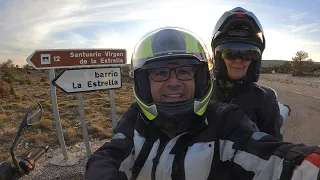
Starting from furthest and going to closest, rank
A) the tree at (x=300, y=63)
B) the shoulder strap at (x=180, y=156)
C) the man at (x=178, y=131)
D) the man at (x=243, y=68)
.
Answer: the tree at (x=300, y=63), the man at (x=243, y=68), the shoulder strap at (x=180, y=156), the man at (x=178, y=131)

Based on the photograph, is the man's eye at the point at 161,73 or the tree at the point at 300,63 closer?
the man's eye at the point at 161,73

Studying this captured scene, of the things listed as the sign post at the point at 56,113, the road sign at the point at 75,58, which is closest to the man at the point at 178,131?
the road sign at the point at 75,58

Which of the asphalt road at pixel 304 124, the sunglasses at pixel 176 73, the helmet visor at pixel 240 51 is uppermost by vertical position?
the helmet visor at pixel 240 51

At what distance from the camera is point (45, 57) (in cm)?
550

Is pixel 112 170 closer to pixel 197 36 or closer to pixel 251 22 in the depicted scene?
A: pixel 197 36

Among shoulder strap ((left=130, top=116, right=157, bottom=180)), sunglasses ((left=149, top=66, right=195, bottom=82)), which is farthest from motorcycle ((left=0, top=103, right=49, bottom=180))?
sunglasses ((left=149, top=66, right=195, bottom=82))

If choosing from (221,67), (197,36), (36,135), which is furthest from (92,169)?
(36,135)

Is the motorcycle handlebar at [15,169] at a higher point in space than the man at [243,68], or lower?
lower

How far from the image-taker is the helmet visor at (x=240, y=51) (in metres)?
2.67

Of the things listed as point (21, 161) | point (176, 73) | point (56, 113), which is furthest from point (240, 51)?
point (56, 113)

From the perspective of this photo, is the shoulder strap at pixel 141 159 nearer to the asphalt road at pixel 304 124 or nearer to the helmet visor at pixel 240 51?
the helmet visor at pixel 240 51

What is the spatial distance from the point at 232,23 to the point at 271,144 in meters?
1.47

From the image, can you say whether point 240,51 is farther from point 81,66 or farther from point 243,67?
point 81,66

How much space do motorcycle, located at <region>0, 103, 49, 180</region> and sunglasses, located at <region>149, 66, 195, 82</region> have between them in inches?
31.7
